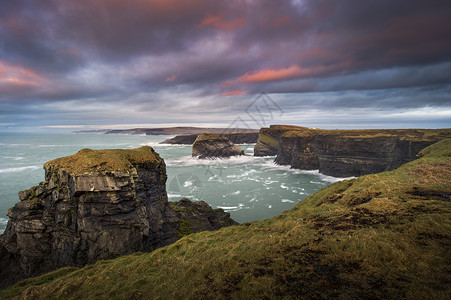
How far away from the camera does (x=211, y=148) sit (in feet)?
312

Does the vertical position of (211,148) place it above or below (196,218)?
above

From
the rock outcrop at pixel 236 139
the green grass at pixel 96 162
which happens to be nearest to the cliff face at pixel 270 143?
the rock outcrop at pixel 236 139

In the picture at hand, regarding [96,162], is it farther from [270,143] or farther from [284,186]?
[270,143]

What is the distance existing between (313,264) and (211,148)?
88.9 m

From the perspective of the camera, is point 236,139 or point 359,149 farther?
point 236,139

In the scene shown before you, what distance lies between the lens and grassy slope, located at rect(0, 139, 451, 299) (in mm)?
5648

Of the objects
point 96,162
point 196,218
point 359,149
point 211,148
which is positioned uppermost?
point 96,162

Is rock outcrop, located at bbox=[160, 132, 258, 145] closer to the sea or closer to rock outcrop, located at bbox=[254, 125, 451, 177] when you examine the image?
rock outcrop, located at bbox=[254, 125, 451, 177]

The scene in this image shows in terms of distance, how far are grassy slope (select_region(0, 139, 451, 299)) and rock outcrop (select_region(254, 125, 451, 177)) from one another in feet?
167

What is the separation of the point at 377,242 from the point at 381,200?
17.9 ft

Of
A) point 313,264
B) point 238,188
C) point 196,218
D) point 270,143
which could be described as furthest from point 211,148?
point 313,264

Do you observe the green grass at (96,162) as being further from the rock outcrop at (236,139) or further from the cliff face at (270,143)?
the rock outcrop at (236,139)

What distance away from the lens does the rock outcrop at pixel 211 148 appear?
94125mm

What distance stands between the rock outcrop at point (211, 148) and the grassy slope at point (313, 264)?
82.3m
